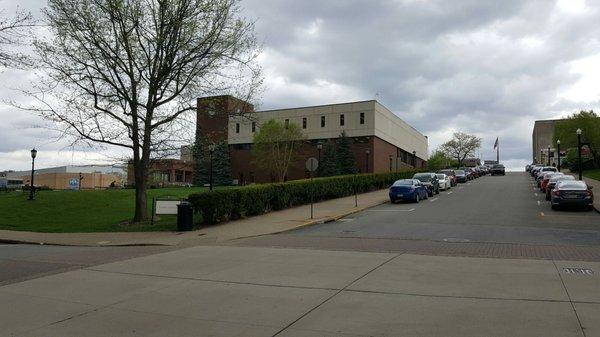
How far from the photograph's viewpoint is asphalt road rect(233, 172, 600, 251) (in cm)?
1543

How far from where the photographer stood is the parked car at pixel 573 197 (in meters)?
24.4

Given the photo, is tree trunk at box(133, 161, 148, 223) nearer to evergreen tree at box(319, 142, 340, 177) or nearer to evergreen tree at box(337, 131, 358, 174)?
evergreen tree at box(319, 142, 340, 177)

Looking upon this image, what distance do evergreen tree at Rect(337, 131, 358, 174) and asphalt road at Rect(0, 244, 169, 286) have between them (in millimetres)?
53307

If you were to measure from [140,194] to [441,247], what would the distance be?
15.5 metres

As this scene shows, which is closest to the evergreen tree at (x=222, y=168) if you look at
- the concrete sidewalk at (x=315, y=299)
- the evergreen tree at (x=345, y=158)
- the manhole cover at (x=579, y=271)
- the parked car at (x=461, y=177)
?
the evergreen tree at (x=345, y=158)

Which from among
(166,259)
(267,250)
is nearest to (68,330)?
(166,259)

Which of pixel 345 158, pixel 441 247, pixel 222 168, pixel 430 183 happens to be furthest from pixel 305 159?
pixel 441 247

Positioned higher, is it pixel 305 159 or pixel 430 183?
pixel 305 159

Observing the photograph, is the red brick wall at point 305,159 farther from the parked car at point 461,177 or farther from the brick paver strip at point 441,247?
the brick paver strip at point 441,247

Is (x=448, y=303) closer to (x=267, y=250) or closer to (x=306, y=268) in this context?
(x=306, y=268)

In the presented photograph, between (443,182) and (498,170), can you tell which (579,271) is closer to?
(443,182)

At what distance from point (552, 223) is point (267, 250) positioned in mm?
12592

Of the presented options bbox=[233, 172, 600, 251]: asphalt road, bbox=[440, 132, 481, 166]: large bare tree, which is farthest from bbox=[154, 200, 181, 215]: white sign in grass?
bbox=[440, 132, 481, 166]: large bare tree

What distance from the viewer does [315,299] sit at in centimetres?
758
